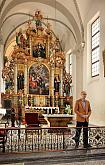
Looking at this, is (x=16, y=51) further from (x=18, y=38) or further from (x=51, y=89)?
(x=51, y=89)

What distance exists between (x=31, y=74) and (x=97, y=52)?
7.41 metres

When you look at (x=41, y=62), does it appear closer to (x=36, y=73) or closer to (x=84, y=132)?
(x=36, y=73)

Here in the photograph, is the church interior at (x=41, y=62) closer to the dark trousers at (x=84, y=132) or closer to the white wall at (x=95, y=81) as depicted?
the white wall at (x=95, y=81)

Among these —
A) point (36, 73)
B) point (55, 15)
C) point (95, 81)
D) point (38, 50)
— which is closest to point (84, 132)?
point (95, 81)

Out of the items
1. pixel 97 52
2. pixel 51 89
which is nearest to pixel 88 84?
pixel 97 52

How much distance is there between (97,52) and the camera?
49.9 feet

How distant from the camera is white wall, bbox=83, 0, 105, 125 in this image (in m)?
13.6

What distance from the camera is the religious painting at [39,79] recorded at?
21297 millimetres

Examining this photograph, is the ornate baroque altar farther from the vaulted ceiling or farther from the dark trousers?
the dark trousers

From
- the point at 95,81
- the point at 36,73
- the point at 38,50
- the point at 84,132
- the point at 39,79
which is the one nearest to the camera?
the point at 84,132

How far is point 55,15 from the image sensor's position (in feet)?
65.4

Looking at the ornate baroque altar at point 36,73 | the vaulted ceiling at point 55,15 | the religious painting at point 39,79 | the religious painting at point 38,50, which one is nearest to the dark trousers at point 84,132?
the vaulted ceiling at point 55,15

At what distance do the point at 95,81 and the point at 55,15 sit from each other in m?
7.05

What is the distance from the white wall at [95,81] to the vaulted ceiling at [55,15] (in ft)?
2.60
